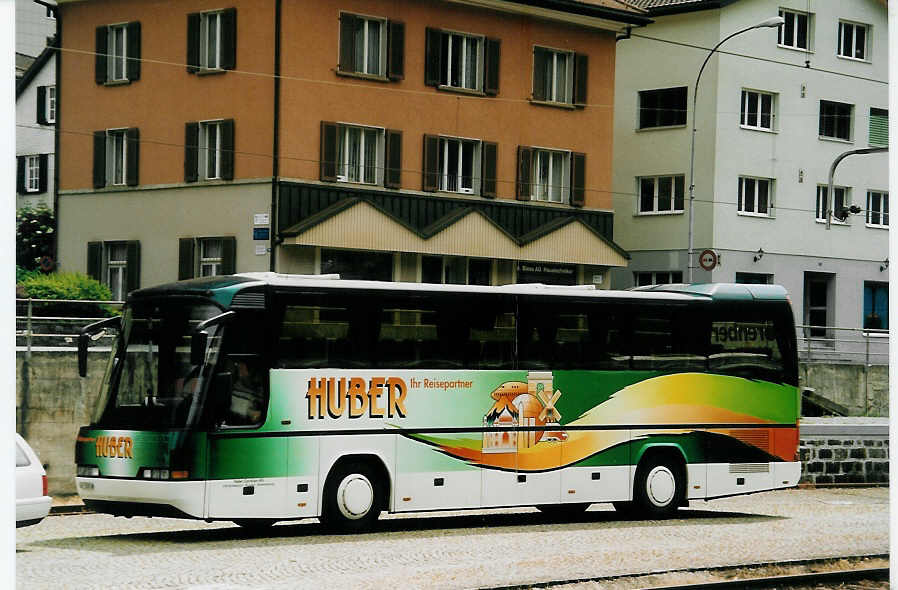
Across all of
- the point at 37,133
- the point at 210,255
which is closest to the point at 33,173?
the point at 37,133

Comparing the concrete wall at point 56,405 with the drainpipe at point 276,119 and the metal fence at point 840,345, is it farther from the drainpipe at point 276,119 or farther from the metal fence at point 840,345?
the metal fence at point 840,345

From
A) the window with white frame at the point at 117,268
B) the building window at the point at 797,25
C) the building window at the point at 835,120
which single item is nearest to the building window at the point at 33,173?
the window with white frame at the point at 117,268

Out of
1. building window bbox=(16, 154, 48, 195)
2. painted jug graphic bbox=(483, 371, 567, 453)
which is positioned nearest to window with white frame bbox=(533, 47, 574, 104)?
building window bbox=(16, 154, 48, 195)

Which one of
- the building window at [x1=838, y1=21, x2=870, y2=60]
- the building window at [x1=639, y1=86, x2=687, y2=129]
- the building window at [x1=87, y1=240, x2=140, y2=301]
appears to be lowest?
the building window at [x1=87, y1=240, x2=140, y2=301]

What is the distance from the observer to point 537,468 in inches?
627

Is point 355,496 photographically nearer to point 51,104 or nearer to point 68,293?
point 68,293

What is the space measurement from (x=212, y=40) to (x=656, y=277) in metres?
10.0

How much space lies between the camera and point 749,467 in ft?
57.7

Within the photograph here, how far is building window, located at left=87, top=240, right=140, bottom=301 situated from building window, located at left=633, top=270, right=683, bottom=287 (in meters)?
10.9

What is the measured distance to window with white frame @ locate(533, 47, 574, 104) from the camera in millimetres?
27672

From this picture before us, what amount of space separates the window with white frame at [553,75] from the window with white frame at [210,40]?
23.2 feet

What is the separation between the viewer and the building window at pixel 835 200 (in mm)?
19703

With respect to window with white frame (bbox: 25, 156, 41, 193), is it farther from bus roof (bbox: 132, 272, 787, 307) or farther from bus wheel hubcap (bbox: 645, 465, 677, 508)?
bus wheel hubcap (bbox: 645, 465, 677, 508)
